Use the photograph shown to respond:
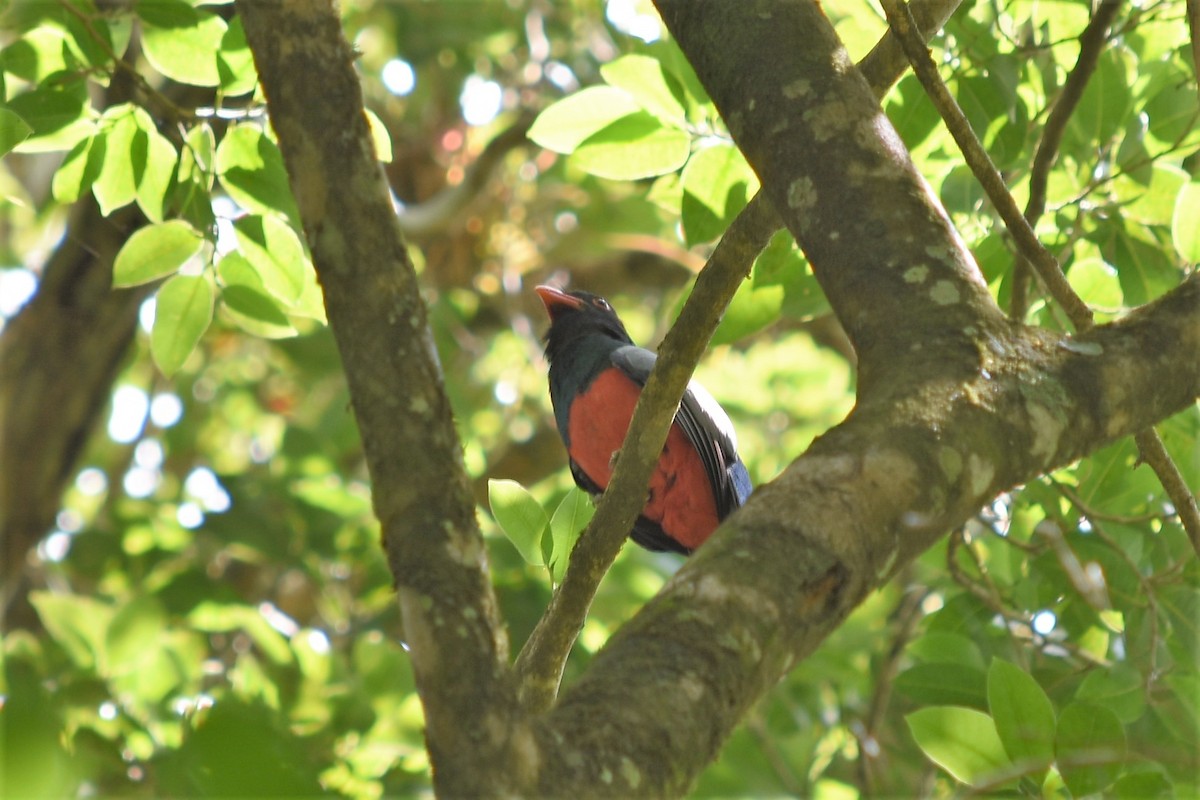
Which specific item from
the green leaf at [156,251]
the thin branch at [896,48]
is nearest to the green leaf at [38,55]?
the green leaf at [156,251]

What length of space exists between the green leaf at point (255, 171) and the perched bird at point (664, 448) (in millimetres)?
1684

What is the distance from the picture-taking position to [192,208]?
9.61 feet

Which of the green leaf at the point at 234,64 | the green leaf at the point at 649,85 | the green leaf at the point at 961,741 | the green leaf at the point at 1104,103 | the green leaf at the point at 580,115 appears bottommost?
the green leaf at the point at 961,741

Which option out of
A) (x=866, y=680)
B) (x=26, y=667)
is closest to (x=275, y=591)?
(x=26, y=667)

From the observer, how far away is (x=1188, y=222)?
277 cm

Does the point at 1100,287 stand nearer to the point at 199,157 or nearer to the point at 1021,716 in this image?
the point at 1021,716

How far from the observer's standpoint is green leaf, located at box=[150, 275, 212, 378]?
9.77 feet

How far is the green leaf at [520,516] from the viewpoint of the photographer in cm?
263

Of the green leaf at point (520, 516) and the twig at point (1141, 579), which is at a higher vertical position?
the twig at point (1141, 579)

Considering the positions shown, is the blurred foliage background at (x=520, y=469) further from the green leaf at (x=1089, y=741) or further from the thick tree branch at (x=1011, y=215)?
the thick tree branch at (x=1011, y=215)

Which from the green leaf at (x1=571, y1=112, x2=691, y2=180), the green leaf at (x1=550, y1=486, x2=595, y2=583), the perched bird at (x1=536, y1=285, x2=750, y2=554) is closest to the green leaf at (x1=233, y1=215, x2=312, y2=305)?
the green leaf at (x1=571, y1=112, x2=691, y2=180)

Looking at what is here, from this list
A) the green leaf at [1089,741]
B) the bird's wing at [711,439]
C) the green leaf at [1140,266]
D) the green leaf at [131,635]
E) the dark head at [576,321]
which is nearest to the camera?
the green leaf at [1089,741]

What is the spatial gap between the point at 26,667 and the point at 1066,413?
3717mm

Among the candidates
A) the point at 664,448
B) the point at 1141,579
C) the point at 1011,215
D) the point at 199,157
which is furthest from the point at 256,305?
the point at 1141,579
